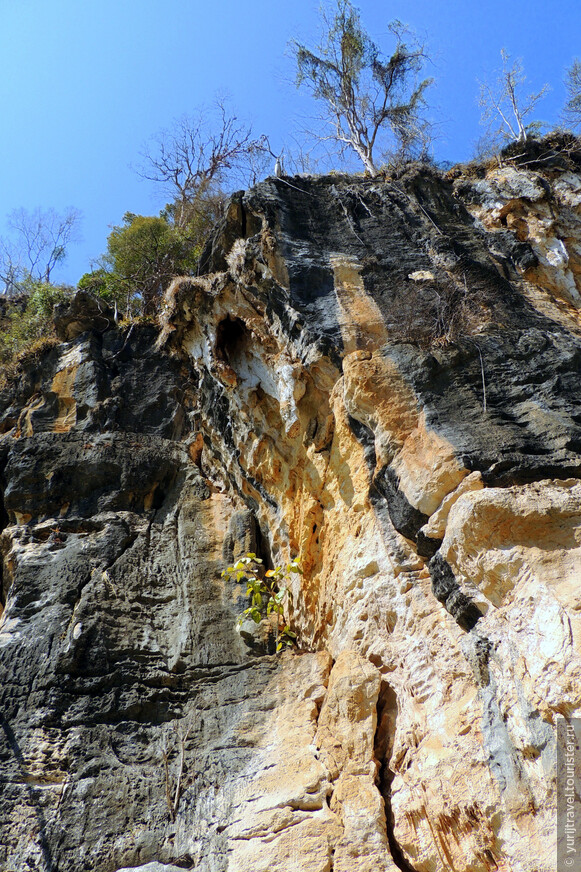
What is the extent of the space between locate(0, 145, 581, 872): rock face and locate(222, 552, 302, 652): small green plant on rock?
0.18 m

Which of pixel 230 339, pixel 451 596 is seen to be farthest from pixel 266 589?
pixel 230 339

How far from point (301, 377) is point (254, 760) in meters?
3.59

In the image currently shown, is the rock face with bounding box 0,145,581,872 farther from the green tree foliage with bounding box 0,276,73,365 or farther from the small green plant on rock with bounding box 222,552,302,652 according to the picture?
the green tree foliage with bounding box 0,276,73,365

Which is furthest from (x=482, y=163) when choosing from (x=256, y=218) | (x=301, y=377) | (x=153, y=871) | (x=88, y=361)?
(x=153, y=871)

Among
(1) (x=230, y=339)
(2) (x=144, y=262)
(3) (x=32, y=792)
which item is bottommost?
(3) (x=32, y=792)

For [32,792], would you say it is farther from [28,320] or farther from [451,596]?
[28,320]

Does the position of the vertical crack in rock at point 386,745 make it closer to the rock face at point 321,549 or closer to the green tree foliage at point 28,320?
the rock face at point 321,549

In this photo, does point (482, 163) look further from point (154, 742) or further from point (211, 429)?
point (154, 742)

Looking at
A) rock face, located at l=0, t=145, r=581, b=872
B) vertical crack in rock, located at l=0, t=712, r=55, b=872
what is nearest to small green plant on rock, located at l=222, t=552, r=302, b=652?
rock face, located at l=0, t=145, r=581, b=872

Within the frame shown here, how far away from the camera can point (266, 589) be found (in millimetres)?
6699

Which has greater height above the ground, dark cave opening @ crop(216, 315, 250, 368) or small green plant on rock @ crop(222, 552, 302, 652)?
dark cave opening @ crop(216, 315, 250, 368)

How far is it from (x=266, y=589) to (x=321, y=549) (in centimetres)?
78

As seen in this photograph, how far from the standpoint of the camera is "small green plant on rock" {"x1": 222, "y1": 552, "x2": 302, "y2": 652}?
6.41 metres

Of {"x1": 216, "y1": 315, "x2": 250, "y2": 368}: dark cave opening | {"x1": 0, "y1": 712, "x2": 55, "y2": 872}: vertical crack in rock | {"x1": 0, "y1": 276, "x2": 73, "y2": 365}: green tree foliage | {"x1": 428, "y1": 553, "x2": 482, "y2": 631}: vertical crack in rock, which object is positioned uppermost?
{"x1": 0, "y1": 276, "x2": 73, "y2": 365}: green tree foliage
